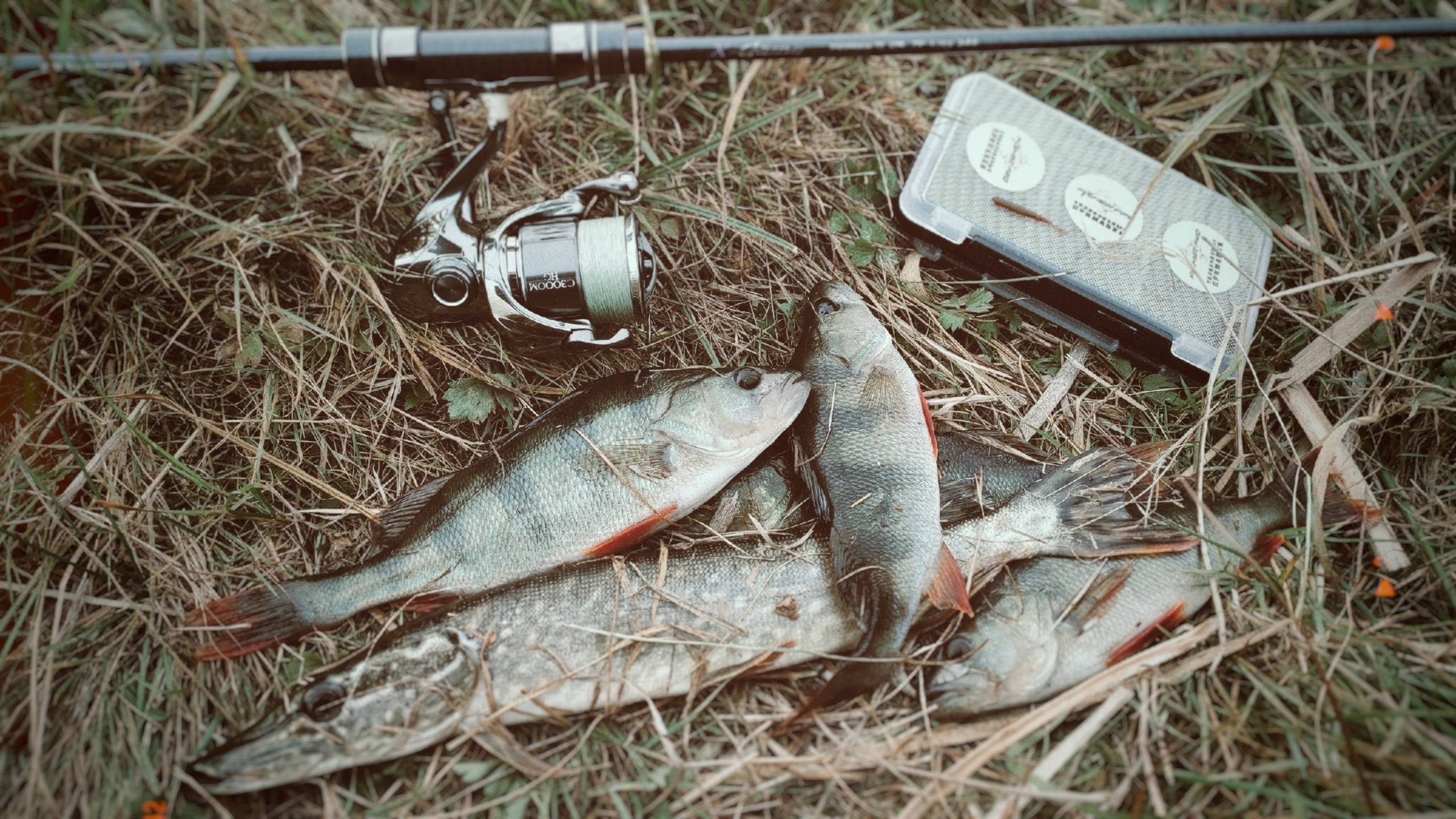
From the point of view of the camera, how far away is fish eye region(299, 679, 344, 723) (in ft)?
7.86

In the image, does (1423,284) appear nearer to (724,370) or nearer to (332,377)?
(724,370)

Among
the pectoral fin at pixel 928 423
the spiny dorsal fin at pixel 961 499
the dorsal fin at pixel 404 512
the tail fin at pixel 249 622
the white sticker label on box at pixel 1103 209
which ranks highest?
the white sticker label on box at pixel 1103 209

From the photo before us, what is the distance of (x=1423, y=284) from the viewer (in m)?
3.17

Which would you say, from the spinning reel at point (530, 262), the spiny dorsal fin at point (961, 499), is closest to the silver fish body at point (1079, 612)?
the spiny dorsal fin at point (961, 499)

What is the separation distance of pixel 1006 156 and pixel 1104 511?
1441 mm

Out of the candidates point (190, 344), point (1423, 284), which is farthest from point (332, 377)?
point (1423, 284)

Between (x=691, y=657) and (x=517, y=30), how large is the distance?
6.86 feet

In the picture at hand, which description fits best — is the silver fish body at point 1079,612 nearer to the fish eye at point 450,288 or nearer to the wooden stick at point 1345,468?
the wooden stick at point 1345,468

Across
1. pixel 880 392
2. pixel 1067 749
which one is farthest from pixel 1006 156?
pixel 1067 749

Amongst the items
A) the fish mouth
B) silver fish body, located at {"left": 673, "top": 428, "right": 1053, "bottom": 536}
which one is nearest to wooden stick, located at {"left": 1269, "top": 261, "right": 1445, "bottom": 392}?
silver fish body, located at {"left": 673, "top": 428, "right": 1053, "bottom": 536}

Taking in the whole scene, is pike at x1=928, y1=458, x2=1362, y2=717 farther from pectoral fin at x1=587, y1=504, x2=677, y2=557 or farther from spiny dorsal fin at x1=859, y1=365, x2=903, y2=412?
pectoral fin at x1=587, y1=504, x2=677, y2=557

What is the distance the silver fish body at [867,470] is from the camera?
2508mm

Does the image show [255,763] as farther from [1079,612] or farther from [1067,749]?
[1079,612]

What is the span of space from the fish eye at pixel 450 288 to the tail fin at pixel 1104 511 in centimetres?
201
